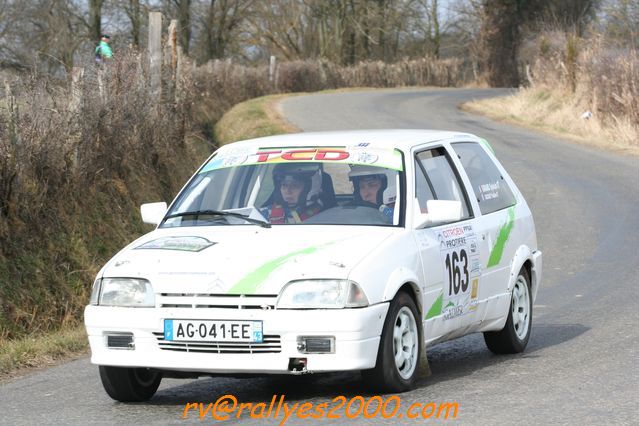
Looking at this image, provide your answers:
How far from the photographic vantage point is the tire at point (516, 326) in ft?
28.0

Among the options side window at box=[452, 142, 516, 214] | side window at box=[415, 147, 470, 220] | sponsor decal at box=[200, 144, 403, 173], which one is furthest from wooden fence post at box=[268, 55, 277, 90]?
sponsor decal at box=[200, 144, 403, 173]

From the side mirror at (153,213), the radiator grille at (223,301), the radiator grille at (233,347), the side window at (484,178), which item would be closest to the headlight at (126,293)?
the radiator grille at (223,301)

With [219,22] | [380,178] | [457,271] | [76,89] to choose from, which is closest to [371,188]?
[380,178]

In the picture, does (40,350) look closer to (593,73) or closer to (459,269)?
(459,269)

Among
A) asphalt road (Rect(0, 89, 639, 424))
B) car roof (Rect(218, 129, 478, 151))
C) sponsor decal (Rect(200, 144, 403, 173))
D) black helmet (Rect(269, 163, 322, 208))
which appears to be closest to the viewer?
asphalt road (Rect(0, 89, 639, 424))

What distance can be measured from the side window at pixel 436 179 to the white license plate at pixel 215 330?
1.81 meters

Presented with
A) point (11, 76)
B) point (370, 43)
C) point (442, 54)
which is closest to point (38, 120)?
point (11, 76)

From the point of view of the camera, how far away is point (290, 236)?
7.09 meters

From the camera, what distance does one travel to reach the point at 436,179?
26.7 feet

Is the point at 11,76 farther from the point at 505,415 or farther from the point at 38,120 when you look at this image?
the point at 505,415

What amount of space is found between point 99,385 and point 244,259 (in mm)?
1819

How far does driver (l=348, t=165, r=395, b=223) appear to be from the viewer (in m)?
7.59

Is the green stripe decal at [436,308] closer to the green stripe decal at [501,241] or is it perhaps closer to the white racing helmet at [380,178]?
the white racing helmet at [380,178]

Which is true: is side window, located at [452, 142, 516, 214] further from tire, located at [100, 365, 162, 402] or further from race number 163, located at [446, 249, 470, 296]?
tire, located at [100, 365, 162, 402]
